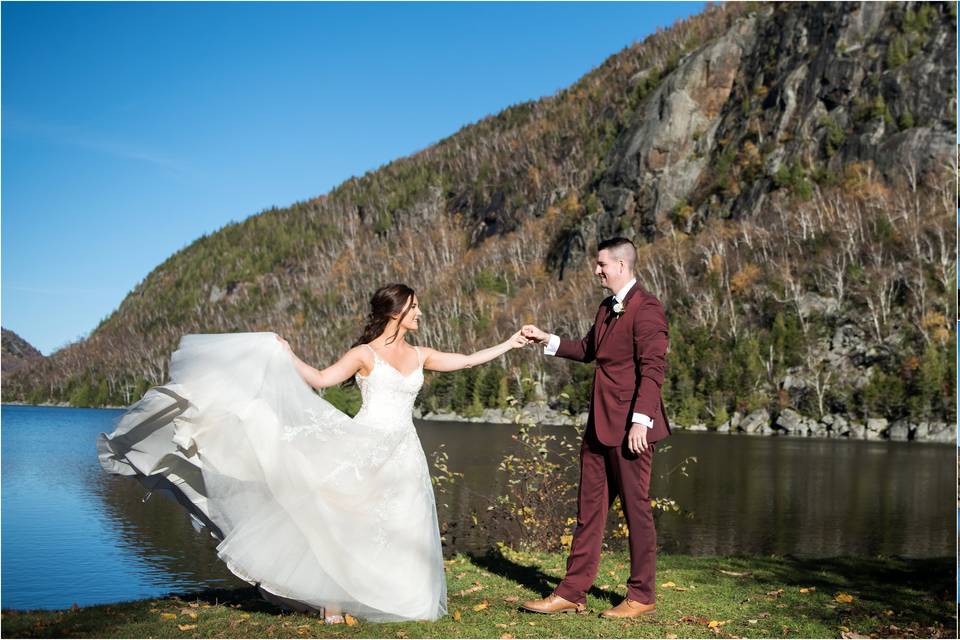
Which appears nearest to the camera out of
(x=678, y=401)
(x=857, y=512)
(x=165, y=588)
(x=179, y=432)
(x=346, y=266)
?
(x=179, y=432)

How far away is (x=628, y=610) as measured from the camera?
650cm

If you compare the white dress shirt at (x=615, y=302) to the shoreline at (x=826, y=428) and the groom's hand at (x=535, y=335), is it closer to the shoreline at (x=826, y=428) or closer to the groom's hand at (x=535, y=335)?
the groom's hand at (x=535, y=335)

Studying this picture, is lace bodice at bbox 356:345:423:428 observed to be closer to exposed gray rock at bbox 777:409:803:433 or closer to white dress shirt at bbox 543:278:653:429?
white dress shirt at bbox 543:278:653:429

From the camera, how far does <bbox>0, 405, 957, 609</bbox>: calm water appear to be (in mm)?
15297

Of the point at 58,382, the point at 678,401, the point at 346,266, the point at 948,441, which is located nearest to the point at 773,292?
the point at 678,401

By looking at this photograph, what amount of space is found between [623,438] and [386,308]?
2.07 metres

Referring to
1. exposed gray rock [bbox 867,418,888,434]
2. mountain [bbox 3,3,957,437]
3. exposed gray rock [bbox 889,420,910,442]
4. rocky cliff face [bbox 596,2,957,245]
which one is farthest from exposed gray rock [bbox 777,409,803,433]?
rocky cliff face [bbox 596,2,957,245]

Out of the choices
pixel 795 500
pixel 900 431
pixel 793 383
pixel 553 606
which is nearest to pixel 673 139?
pixel 793 383

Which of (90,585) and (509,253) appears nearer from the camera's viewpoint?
(90,585)

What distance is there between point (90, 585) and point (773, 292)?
70485mm

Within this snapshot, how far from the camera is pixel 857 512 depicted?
22141 millimetres

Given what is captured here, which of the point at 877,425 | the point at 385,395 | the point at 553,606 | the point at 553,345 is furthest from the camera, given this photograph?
the point at 877,425

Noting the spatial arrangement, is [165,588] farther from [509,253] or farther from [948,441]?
[509,253]

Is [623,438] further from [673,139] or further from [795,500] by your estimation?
[673,139]
